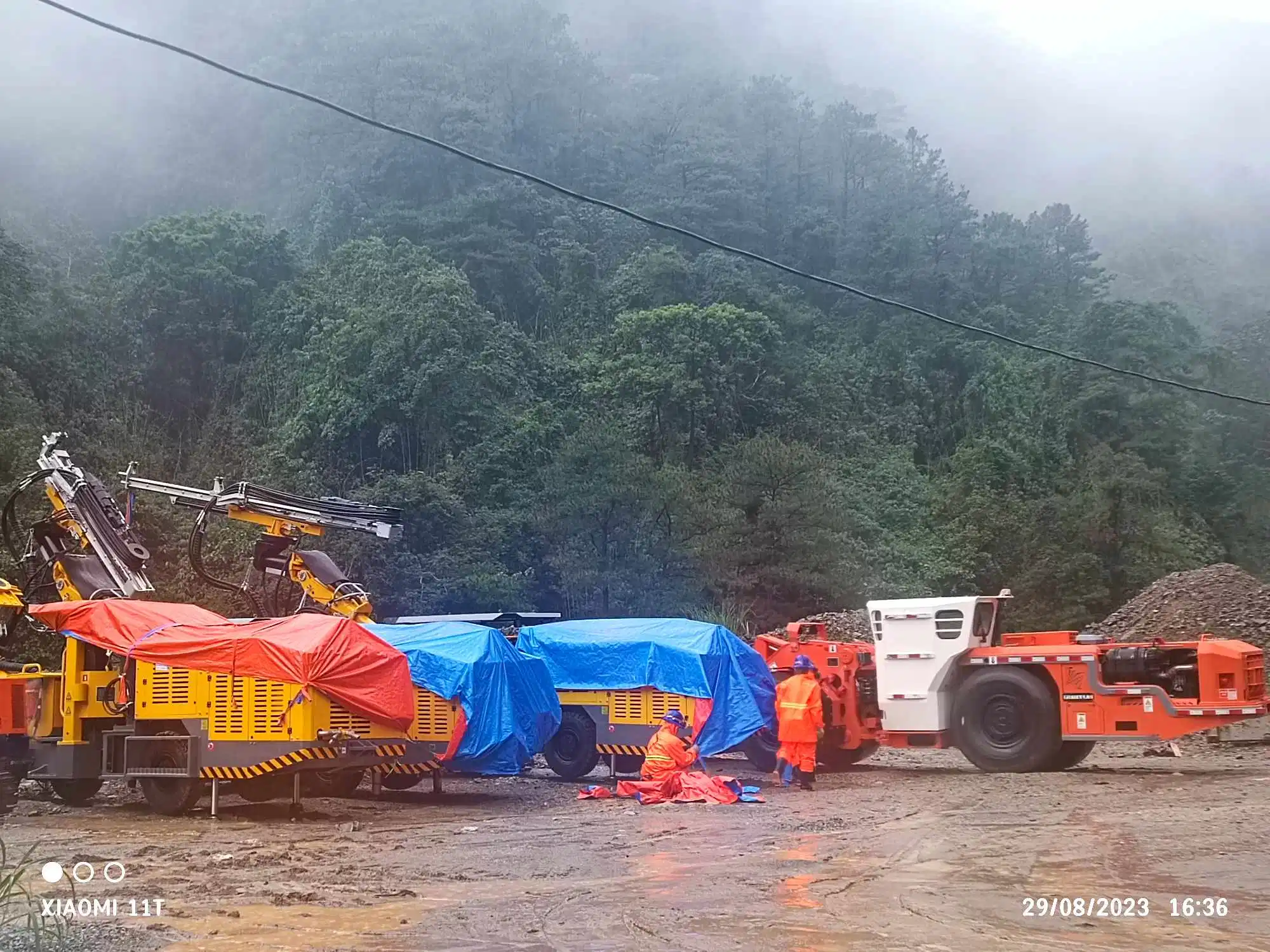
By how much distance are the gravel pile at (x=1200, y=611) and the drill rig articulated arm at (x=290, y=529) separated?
16.0m

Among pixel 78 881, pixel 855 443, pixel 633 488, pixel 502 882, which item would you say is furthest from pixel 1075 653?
pixel 855 443

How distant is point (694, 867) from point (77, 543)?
10.2 m

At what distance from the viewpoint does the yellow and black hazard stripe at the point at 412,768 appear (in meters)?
15.3

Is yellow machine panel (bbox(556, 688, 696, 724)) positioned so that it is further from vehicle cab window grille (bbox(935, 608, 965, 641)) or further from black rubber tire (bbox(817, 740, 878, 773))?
vehicle cab window grille (bbox(935, 608, 965, 641))

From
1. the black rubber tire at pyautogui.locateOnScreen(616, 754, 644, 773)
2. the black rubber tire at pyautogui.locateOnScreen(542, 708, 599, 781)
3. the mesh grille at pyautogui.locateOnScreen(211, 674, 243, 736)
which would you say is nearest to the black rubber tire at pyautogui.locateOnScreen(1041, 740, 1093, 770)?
the black rubber tire at pyautogui.locateOnScreen(616, 754, 644, 773)

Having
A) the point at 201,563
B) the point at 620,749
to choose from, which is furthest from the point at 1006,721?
the point at 201,563

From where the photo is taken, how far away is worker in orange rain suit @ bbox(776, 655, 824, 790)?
15.9m

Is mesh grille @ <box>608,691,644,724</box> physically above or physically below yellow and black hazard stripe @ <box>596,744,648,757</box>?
above

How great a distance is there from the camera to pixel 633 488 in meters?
40.2

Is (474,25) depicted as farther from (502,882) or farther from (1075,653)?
(502,882)

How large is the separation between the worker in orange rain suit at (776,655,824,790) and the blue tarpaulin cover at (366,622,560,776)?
320cm

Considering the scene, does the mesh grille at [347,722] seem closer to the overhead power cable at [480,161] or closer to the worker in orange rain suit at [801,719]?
the worker in orange rain suit at [801,719]

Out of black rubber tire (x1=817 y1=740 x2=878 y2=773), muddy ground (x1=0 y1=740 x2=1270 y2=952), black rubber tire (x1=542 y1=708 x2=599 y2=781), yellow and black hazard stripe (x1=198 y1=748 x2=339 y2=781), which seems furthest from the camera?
black rubber tire (x1=817 y1=740 x2=878 y2=773)

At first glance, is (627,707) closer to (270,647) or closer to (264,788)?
(264,788)
